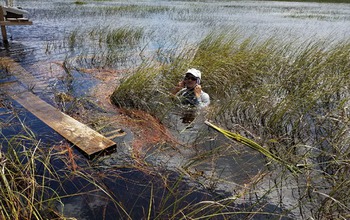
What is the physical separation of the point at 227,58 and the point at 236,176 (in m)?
4.66

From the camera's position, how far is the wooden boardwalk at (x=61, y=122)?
4.58 meters

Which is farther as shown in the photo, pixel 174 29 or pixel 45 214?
pixel 174 29

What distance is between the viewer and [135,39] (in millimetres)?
13727

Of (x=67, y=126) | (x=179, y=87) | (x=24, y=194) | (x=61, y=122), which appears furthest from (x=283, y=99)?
(x=24, y=194)

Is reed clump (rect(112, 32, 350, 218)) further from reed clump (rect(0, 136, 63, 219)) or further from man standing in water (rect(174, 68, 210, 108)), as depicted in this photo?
reed clump (rect(0, 136, 63, 219))

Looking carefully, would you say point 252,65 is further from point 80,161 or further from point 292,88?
point 80,161

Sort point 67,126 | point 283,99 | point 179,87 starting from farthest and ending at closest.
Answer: point 179,87 → point 283,99 → point 67,126

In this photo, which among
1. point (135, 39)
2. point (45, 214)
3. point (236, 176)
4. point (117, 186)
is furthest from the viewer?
point (135, 39)

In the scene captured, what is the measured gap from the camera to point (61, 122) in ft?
17.4

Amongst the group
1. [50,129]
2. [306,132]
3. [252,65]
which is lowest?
[50,129]

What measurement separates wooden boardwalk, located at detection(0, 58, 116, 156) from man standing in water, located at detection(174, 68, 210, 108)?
8.01ft

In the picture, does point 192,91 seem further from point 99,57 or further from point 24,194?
point 99,57

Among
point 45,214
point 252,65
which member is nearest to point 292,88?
point 252,65

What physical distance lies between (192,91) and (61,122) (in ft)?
9.90
